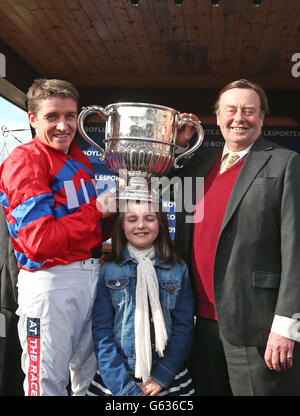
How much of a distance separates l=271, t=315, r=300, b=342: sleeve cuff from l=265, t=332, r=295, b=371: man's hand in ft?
0.05

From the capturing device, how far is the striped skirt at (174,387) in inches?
66.0

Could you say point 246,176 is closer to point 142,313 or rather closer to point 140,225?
point 140,225

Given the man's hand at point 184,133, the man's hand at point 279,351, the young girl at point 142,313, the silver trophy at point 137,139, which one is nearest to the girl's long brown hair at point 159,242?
the young girl at point 142,313

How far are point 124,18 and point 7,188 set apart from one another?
97.6 inches

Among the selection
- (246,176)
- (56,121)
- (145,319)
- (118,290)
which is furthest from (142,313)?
(56,121)

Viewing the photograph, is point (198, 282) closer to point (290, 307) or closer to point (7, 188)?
point (290, 307)

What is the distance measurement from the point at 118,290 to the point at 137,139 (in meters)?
0.63

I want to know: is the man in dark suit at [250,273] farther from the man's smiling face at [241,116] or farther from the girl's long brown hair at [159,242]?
the girl's long brown hair at [159,242]

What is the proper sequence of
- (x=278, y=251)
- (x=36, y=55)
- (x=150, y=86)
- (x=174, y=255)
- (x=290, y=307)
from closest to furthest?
(x=290, y=307) → (x=278, y=251) → (x=174, y=255) → (x=36, y=55) → (x=150, y=86)

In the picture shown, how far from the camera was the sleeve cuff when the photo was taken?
5.16ft

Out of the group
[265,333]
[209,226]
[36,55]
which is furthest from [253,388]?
[36,55]

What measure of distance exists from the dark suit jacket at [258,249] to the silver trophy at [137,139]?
1.15ft

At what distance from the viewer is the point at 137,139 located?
70.2 inches

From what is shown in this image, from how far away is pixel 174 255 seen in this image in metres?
1.80
